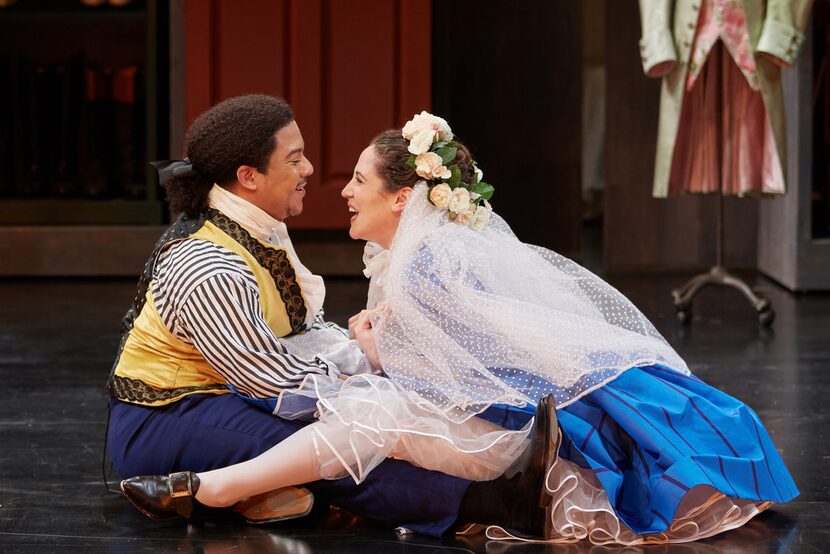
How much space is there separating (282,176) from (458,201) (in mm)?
323

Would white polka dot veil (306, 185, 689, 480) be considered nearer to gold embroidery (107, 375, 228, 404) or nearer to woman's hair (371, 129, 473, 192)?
woman's hair (371, 129, 473, 192)

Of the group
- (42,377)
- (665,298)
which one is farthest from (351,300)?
(42,377)

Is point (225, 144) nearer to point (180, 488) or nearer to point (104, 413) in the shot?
point (180, 488)

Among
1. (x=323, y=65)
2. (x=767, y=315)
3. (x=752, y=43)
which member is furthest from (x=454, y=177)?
(x=323, y=65)

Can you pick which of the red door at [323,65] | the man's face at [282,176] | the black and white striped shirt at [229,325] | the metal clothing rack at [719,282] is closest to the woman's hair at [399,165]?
the man's face at [282,176]

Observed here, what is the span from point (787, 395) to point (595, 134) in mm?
4430

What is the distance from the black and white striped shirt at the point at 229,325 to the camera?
2.20 metres

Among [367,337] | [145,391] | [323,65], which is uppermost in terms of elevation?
[323,65]

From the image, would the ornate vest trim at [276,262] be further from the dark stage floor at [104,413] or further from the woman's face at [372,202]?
the dark stage floor at [104,413]

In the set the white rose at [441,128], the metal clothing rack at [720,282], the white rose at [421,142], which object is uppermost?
the white rose at [441,128]

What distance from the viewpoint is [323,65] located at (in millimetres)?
5531

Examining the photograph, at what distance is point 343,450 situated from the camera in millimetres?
2150

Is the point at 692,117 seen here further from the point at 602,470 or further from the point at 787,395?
the point at 602,470

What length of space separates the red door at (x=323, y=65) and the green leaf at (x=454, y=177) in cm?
321
